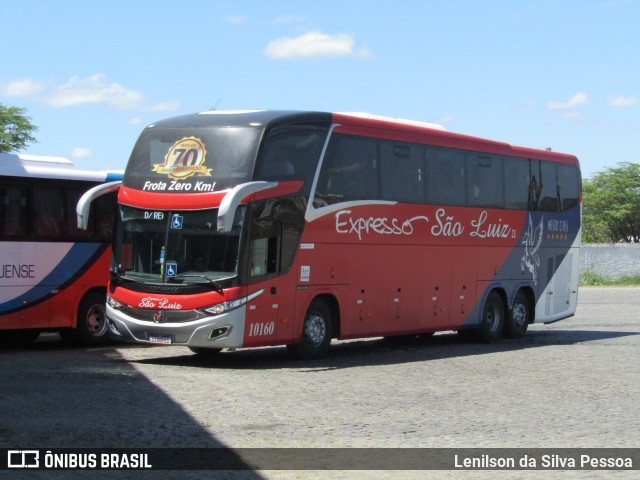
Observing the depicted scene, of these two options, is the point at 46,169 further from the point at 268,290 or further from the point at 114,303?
the point at 268,290

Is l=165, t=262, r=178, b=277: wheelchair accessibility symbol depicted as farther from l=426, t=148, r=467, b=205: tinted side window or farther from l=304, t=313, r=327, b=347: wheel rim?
l=426, t=148, r=467, b=205: tinted side window

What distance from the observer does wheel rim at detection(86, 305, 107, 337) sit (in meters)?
21.0

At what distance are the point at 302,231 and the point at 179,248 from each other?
2.13 m

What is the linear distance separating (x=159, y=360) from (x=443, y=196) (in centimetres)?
666

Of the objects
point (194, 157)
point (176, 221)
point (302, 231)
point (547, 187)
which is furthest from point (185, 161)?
point (547, 187)

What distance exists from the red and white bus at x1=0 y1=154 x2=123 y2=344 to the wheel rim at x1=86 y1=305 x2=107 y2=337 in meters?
0.02

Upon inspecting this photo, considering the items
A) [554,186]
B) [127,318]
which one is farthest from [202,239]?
[554,186]

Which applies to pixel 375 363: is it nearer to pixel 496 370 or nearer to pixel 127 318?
pixel 496 370

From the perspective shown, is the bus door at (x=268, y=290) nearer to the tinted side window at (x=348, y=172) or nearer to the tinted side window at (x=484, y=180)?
the tinted side window at (x=348, y=172)

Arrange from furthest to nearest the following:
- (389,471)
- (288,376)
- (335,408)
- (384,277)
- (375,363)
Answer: (384,277)
(375,363)
(288,376)
(335,408)
(389,471)

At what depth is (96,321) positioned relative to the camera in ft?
69.6

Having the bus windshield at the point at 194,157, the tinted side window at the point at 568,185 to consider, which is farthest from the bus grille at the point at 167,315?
the tinted side window at the point at 568,185

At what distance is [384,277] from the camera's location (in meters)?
20.7

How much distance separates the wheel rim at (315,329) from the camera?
18906mm
